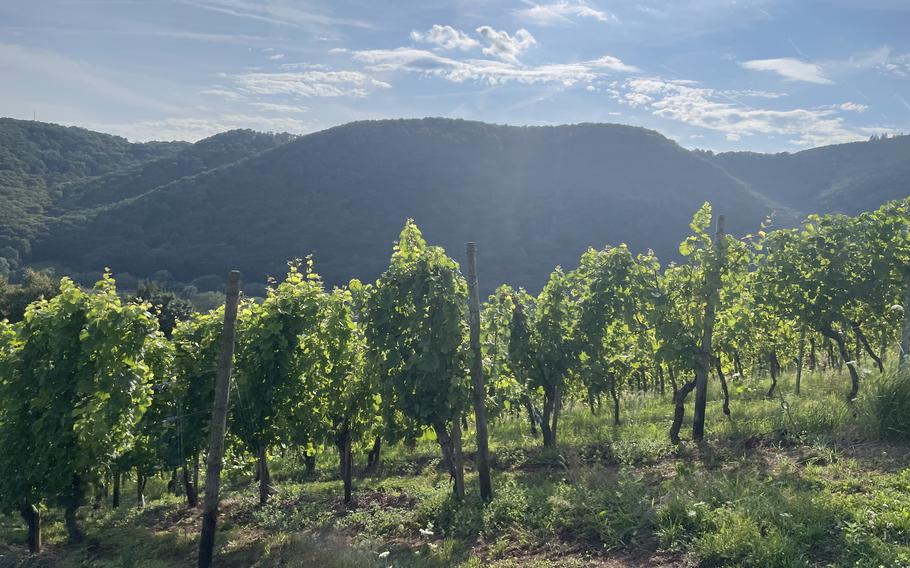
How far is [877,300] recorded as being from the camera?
12.8 metres

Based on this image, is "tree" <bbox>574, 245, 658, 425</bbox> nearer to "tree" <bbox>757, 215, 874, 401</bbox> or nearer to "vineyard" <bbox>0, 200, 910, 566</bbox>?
"vineyard" <bbox>0, 200, 910, 566</bbox>

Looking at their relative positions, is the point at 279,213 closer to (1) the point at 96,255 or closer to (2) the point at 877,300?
(1) the point at 96,255

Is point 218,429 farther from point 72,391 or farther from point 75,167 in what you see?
point 75,167

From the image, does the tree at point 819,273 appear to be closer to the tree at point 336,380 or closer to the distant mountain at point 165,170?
the tree at point 336,380

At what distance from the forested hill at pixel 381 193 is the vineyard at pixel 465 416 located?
266 ft

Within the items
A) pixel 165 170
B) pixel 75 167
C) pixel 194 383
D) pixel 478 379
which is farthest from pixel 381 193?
pixel 478 379

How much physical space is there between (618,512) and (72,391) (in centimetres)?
929

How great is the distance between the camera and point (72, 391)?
10164 millimetres

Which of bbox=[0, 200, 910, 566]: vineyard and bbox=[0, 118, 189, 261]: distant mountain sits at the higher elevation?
bbox=[0, 118, 189, 261]: distant mountain

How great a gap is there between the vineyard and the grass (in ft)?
0.14

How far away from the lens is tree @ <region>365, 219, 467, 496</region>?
974cm

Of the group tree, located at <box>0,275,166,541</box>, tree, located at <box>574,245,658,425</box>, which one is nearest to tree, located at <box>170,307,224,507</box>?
tree, located at <box>0,275,166,541</box>

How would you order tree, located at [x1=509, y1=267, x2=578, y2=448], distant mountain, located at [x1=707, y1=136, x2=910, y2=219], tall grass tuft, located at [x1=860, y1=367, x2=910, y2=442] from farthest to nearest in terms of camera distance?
distant mountain, located at [x1=707, y1=136, x2=910, y2=219] → tree, located at [x1=509, y1=267, x2=578, y2=448] → tall grass tuft, located at [x1=860, y1=367, x2=910, y2=442]

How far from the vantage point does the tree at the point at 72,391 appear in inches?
384
